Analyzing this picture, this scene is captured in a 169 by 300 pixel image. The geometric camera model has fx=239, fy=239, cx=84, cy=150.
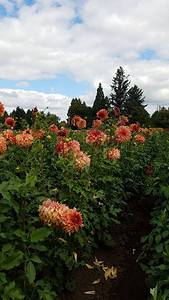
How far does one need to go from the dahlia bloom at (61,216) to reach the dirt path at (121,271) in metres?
0.76

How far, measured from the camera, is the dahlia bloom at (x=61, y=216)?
178 centimetres

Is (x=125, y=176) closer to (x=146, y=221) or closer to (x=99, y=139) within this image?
(x=146, y=221)

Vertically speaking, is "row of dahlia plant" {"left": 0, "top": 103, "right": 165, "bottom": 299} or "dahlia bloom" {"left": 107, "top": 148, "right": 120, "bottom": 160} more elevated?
"dahlia bloom" {"left": 107, "top": 148, "right": 120, "bottom": 160}

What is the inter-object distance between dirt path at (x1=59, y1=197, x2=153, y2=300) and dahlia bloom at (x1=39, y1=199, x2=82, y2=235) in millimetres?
764

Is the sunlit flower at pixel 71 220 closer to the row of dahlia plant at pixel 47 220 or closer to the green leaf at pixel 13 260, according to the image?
the row of dahlia plant at pixel 47 220

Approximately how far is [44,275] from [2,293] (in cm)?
52

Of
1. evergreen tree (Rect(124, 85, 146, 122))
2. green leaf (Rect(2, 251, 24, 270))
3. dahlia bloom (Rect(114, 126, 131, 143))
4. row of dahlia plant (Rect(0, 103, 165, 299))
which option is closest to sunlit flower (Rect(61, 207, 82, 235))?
row of dahlia plant (Rect(0, 103, 165, 299))

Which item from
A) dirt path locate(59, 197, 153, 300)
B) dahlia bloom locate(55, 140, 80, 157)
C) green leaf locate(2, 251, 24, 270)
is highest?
dahlia bloom locate(55, 140, 80, 157)

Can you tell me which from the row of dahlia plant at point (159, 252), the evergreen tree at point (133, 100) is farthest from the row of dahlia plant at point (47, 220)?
the evergreen tree at point (133, 100)

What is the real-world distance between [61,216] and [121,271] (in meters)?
1.39

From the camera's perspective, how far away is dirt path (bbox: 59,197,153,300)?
2303mm

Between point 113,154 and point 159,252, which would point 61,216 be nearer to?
point 159,252

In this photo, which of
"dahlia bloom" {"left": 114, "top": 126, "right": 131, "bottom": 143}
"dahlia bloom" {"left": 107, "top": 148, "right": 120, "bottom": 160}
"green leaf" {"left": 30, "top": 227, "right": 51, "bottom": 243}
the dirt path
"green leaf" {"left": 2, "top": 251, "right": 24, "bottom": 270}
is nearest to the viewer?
"green leaf" {"left": 2, "top": 251, "right": 24, "bottom": 270}

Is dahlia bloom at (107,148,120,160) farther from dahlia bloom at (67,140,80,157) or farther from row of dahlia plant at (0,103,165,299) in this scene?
dahlia bloom at (67,140,80,157)
